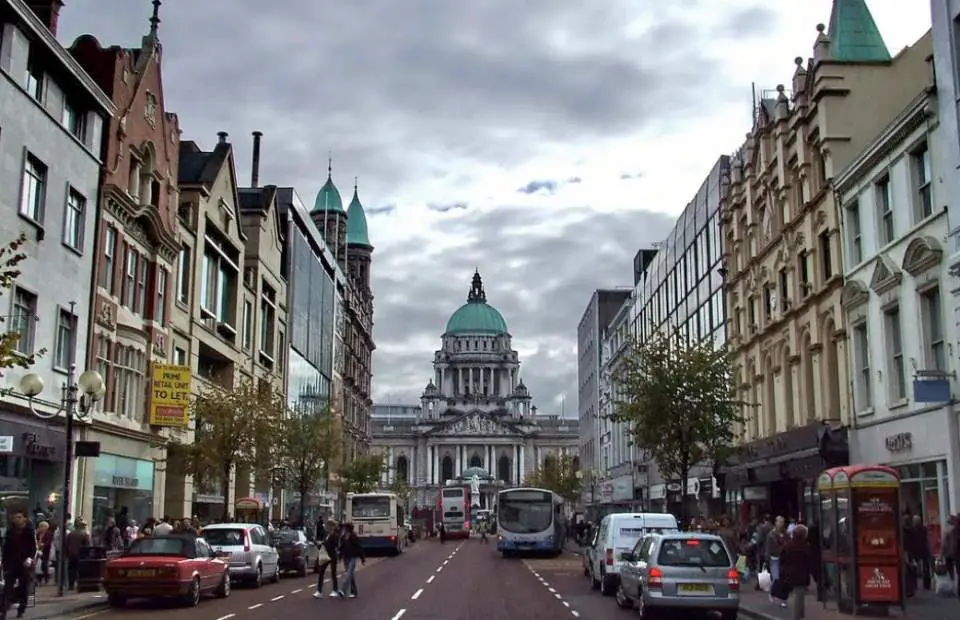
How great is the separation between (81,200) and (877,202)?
21986 mm

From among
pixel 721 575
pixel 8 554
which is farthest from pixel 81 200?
pixel 721 575

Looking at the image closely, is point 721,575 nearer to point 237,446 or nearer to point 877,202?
point 877,202

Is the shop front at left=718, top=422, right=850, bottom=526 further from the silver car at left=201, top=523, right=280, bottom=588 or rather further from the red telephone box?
the silver car at left=201, top=523, right=280, bottom=588

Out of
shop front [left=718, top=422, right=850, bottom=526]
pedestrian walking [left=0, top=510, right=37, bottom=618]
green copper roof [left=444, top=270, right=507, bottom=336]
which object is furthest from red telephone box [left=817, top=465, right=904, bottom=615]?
green copper roof [left=444, top=270, right=507, bottom=336]

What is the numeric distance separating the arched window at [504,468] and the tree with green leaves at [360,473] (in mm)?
91388

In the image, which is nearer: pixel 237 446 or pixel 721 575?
pixel 721 575

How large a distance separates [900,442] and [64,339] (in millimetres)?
22236

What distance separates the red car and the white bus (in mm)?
30969

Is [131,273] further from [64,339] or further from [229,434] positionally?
[229,434]

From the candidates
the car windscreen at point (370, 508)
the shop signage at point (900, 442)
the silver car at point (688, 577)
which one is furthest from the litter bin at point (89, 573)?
the car windscreen at point (370, 508)

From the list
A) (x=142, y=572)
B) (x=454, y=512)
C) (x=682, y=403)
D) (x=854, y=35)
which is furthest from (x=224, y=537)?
(x=454, y=512)

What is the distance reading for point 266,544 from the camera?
28656 millimetres

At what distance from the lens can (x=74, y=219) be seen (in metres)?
30.2

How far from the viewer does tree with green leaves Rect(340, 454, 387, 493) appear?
7744cm
